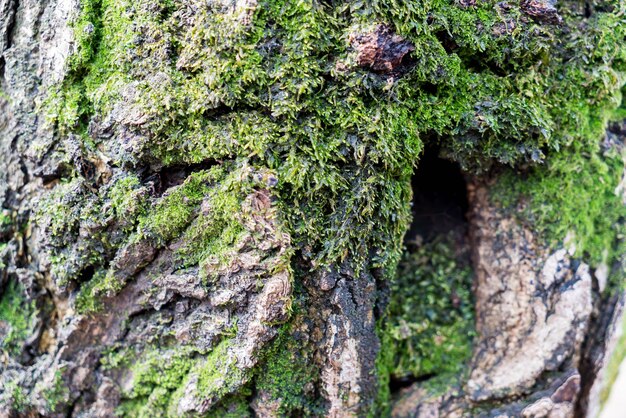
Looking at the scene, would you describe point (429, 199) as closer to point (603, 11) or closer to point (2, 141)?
point (603, 11)

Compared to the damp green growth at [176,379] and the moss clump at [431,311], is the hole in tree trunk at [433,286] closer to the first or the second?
the moss clump at [431,311]

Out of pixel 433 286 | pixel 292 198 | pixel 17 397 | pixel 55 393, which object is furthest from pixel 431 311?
pixel 17 397

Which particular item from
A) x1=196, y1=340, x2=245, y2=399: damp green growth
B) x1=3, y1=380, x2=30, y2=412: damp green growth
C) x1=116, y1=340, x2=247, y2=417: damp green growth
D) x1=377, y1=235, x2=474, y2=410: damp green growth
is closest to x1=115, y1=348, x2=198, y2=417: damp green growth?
x1=116, y1=340, x2=247, y2=417: damp green growth

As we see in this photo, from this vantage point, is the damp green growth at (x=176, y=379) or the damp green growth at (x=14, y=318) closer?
the damp green growth at (x=176, y=379)

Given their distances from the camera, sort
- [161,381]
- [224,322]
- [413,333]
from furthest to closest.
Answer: [413,333], [161,381], [224,322]

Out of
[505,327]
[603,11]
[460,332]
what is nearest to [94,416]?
[460,332]

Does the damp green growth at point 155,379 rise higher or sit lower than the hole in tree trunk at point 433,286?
lower

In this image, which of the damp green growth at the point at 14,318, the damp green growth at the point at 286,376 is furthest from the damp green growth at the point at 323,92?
the damp green growth at the point at 14,318
